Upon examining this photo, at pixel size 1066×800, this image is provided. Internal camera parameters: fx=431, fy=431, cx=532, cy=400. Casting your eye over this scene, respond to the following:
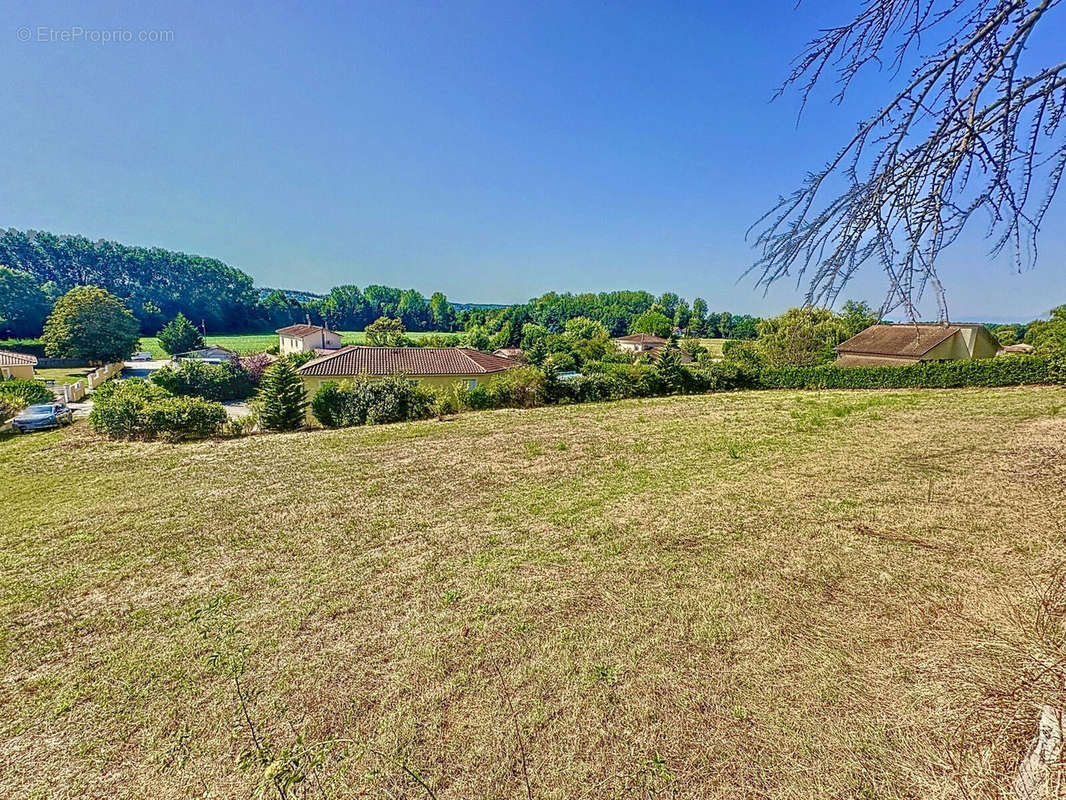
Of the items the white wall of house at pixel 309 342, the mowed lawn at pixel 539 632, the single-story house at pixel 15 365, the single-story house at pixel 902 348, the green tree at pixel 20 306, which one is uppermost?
the green tree at pixel 20 306

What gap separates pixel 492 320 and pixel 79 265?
209 ft

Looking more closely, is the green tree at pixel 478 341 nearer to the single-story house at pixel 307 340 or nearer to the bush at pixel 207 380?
the single-story house at pixel 307 340

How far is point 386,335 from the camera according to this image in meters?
47.8

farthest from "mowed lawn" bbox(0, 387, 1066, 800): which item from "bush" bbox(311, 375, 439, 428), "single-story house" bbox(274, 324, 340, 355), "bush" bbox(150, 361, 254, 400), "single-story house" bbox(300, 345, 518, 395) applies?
"single-story house" bbox(274, 324, 340, 355)

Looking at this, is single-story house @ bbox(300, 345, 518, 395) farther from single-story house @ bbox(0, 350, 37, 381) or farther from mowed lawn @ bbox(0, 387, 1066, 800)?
single-story house @ bbox(0, 350, 37, 381)

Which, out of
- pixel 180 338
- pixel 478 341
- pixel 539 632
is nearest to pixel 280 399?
pixel 539 632

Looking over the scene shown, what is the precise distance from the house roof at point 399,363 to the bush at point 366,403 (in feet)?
17.7

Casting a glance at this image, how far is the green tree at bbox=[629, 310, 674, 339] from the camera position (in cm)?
6691

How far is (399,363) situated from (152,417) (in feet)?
34.5

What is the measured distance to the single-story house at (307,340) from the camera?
43.1 metres

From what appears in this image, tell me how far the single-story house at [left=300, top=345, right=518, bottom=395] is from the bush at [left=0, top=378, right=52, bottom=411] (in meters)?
8.98

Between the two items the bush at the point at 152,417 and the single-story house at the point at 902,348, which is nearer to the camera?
the bush at the point at 152,417

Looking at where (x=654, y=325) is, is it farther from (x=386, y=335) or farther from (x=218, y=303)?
(x=218, y=303)

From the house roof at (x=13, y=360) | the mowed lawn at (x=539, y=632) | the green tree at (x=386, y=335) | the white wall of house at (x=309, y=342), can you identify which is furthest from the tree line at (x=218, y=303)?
the mowed lawn at (x=539, y=632)
